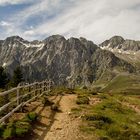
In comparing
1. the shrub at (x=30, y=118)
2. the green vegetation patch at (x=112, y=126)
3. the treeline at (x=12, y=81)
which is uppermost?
the treeline at (x=12, y=81)

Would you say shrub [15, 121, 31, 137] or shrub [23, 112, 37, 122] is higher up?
shrub [23, 112, 37, 122]

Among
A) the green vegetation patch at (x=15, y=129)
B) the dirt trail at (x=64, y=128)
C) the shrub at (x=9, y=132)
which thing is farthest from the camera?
the dirt trail at (x=64, y=128)

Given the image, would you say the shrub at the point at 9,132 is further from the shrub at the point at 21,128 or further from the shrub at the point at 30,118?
the shrub at the point at 30,118

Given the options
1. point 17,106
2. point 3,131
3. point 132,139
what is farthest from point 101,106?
point 3,131

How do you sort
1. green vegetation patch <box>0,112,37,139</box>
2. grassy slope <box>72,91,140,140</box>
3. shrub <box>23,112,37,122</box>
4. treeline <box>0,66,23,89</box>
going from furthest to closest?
A: treeline <box>0,66,23,89</box>
shrub <box>23,112,37,122</box>
grassy slope <box>72,91,140,140</box>
green vegetation patch <box>0,112,37,139</box>

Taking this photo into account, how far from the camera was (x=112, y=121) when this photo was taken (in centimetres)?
2280

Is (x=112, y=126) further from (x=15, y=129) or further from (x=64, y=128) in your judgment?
(x=15, y=129)

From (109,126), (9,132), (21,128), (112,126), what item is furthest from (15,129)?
(112,126)

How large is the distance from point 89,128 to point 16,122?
4.15m

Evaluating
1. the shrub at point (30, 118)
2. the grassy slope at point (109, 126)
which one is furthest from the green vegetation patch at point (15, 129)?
the grassy slope at point (109, 126)

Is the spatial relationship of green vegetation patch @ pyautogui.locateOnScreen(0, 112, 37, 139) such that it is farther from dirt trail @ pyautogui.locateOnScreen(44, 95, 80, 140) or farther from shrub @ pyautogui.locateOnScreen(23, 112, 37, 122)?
dirt trail @ pyautogui.locateOnScreen(44, 95, 80, 140)

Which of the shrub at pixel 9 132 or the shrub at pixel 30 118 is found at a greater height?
the shrub at pixel 30 118

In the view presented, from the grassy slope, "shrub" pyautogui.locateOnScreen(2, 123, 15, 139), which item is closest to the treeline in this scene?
the grassy slope

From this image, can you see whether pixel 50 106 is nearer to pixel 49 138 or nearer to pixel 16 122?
pixel 16 122
